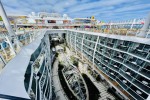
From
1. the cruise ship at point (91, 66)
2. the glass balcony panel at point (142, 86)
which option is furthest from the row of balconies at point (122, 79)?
the glass balcony panel at point (142, 86)

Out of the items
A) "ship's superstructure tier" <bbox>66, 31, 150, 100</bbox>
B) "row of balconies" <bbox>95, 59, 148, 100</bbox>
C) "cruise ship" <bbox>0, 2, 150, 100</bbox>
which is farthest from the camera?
"row of balconies" <bbox>95, 59, 148, 100</bbox>

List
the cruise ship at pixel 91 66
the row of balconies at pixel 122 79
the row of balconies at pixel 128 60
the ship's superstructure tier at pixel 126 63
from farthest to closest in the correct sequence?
the row of balconies at pixel 122 79
the row of balconies at pixel 128 60
the ship's superstructure tier at pixel 126 63
the cruise ship at pixel 91 66

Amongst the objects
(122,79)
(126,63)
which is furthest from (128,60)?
(122,79)

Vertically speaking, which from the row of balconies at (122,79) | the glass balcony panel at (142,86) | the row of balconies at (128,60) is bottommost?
the row of balconies at (122,79)

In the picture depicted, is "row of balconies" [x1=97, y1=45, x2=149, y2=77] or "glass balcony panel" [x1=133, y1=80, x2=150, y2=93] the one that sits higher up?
"row of balconies" [x1=97, y1=45, x2=149, y2=77]

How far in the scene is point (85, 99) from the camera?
513 inches

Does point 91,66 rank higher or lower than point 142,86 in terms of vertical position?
lower

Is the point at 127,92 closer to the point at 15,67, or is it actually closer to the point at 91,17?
the point at 15,67

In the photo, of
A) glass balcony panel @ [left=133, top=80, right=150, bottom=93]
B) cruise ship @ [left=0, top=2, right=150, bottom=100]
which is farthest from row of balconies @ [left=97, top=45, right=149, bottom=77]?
glass balcony panel @ [left=133, top=80, right=150, bottom=93]

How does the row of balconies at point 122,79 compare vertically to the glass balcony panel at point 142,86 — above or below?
below

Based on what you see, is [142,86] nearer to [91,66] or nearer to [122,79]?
[122,79]

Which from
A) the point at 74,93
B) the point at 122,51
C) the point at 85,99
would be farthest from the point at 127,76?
the point at 74,93

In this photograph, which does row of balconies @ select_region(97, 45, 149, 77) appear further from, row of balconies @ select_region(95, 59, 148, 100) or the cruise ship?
row of balconies @ select_region(95, 59, 148, 100)

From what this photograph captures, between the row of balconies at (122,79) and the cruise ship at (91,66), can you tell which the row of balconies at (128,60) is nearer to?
the cruise ship at (91,66)
